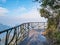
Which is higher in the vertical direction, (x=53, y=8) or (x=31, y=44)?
(x=53, y=8)

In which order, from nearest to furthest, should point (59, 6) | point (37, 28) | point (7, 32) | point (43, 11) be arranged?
point (7, 32), point (59, 6), point (43, 11), point (37, 28)

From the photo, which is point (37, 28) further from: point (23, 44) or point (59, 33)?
point (59, 33)

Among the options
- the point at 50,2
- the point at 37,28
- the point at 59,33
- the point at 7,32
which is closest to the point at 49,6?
the point at 50,2

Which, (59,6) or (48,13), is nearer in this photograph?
(59,6)

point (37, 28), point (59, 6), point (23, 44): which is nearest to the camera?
point (59, 6)

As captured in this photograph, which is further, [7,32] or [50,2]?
[50,2]

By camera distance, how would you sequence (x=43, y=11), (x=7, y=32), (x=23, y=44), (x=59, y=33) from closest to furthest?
(x=7, y=32) → (x=59, y=33) → (x=23, y=44) → (x=43, y=11)

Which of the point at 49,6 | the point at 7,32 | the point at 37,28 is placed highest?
the point at 49,6

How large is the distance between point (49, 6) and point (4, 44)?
4.72m

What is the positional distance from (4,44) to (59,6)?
4395 mm

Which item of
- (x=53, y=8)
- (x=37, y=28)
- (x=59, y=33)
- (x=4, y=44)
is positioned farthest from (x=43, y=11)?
(x=37, y=28)

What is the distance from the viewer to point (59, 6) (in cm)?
1052

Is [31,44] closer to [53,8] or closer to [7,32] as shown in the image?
[53,8]

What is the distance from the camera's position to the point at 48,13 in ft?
38.9
